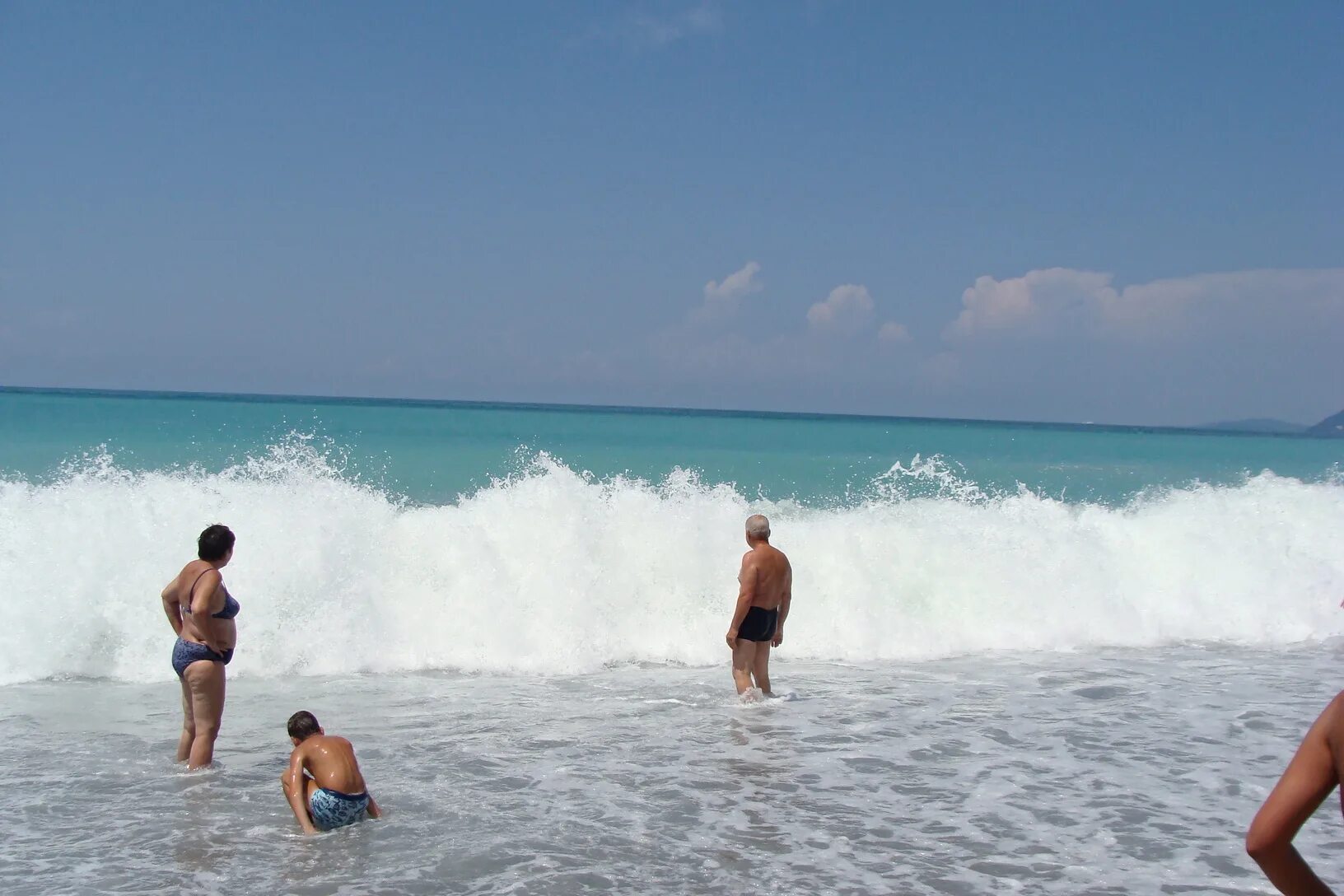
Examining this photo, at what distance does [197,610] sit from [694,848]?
3.35 metres

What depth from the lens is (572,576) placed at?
13164mm

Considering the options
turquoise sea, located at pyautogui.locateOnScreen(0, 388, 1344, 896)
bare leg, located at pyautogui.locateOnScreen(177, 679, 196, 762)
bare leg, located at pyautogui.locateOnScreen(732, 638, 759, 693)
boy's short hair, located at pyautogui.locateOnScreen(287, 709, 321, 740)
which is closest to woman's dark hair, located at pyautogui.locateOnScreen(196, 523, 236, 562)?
bare leg, located at pyautogui.locateOnScreen(177, 679, 196, 762)

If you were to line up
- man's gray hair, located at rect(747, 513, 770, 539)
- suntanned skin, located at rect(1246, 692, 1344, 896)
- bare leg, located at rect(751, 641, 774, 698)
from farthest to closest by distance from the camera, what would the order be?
bare leg, located at rect(751, 641, 774, 698) < man's gray hair, located at rect(747, 513, 770, 539) < suntanned skin, located at rect(1246, 692, 1344, 896)

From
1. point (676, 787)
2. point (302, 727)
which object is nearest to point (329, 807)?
point (302, 727)

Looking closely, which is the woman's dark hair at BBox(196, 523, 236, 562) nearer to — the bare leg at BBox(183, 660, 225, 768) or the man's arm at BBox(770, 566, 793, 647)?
the bare leg at BBox(183, 660, 225, 768)

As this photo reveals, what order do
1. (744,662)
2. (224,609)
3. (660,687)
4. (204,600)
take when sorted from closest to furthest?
(204,600), (224,609), (744,662), (660,687)

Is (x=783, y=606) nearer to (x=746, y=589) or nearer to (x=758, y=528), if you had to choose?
(x=746, y=589)

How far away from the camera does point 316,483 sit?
A: 14.4 metres

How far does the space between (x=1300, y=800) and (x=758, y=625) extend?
6999 millimetres

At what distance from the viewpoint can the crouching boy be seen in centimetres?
607

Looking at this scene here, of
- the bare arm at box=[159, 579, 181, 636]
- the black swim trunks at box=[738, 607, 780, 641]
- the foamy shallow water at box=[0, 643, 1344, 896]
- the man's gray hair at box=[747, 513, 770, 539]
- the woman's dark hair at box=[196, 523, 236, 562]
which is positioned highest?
the man's gray hair at box=[747, 513, 770, 539]

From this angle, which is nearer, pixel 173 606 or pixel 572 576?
pixel 173 606

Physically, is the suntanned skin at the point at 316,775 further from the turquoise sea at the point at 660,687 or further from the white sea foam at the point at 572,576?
the white sea foam at the point at 572,576

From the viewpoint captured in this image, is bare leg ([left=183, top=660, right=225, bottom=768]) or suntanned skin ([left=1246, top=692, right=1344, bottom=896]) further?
bare leg ([left=183, top=660, right=225, bottom=768])
